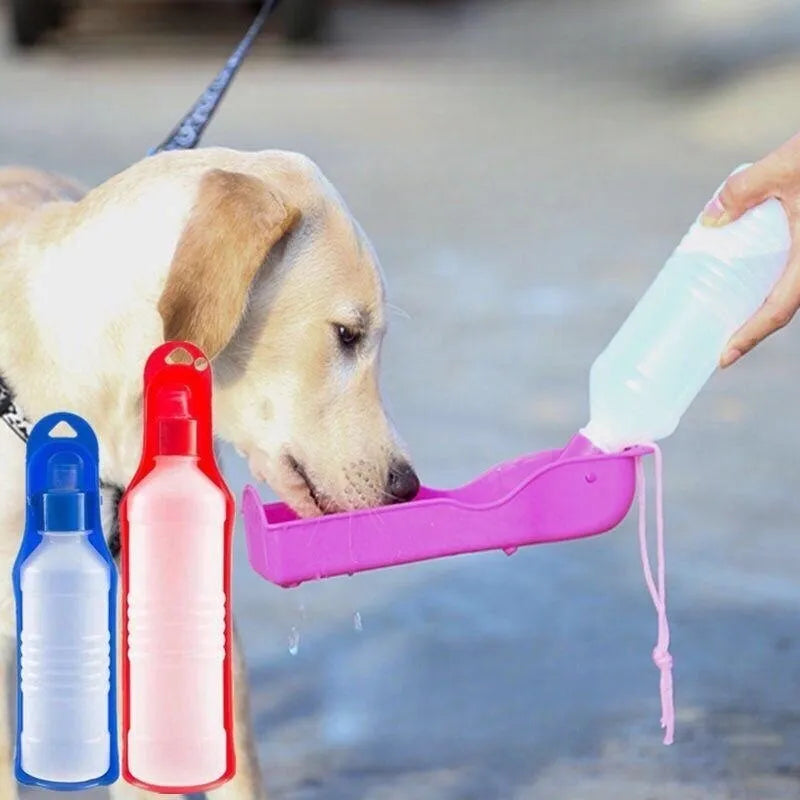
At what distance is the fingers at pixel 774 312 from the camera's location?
1.26m

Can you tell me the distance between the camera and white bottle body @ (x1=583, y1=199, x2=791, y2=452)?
127 centimetres

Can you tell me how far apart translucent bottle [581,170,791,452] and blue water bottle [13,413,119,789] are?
0.37 m

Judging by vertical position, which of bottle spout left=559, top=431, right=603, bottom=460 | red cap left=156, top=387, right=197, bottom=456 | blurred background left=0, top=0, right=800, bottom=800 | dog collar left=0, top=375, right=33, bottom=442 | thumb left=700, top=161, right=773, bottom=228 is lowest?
blurred background left=0, top=0, right=800, bottom=800

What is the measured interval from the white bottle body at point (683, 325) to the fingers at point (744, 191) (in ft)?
0.03

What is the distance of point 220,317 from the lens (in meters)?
1.15

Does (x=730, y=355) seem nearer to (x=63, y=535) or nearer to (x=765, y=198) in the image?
(x=765, y=198)

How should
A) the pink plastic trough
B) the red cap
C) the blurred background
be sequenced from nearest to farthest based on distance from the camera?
the red cap
the pink plastic trough
the blurred background

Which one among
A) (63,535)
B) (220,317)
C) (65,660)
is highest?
(220,317)

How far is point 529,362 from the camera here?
276 cm

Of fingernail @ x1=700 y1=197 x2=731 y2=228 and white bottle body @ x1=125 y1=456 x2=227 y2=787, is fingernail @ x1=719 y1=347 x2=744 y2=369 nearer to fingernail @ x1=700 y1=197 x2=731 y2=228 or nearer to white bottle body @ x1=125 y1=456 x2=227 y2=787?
fingernail @ x1=700 y1=197 x2=731 y2=228

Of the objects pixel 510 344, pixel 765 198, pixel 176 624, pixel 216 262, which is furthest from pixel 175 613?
pixel 510 344

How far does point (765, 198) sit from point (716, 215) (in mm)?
36

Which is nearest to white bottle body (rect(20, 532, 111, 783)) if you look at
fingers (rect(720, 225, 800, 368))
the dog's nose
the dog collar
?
the dog collar

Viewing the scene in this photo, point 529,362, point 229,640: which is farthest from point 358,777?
point 529,362
